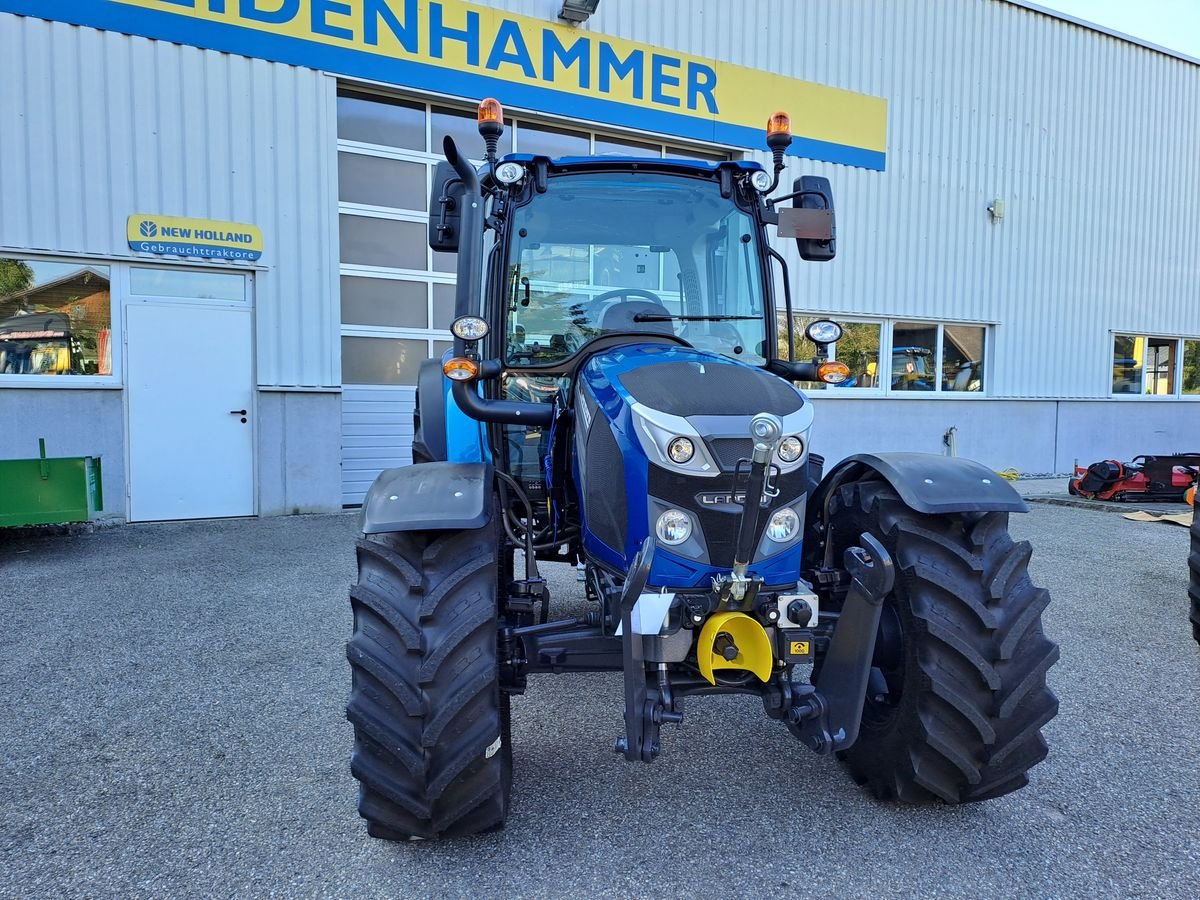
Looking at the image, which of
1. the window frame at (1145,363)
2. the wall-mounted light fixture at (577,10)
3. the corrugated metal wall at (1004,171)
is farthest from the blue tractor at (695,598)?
the window frame at (1145,363)

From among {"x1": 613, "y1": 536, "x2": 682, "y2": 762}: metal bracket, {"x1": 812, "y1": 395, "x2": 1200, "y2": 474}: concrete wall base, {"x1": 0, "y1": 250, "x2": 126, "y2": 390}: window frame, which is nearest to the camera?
{"x1": 613, "y1": 536, "x2": 682, "y2": 762}: metal bracket

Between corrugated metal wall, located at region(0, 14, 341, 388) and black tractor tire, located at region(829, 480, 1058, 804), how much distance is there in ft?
22.6

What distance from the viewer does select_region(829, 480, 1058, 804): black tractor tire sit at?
7.92 feet

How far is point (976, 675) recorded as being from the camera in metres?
2.41

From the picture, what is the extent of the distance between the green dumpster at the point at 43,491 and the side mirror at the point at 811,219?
19.2 ft

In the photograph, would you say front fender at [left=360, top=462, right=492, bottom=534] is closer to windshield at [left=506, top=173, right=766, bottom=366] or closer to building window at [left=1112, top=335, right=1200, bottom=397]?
windshield at [left=506, top=173, right=766, bottom=366]

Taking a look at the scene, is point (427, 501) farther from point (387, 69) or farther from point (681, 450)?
point (387, 69)

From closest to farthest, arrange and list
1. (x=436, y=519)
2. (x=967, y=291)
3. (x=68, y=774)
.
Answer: (x=436, y=519)
(x=68, y=774)
(x=967, y=291)

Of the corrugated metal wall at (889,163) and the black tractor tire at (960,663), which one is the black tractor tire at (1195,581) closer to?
the black tractor tire at (960,663)

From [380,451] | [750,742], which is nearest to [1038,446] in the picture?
[380,451]

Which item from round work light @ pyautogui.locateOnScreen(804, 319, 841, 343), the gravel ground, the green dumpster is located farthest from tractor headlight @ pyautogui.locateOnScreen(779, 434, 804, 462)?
the green dumpster

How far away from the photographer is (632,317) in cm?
317

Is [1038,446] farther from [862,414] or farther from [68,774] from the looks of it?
[68,774]

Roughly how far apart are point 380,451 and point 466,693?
6.88 metres
